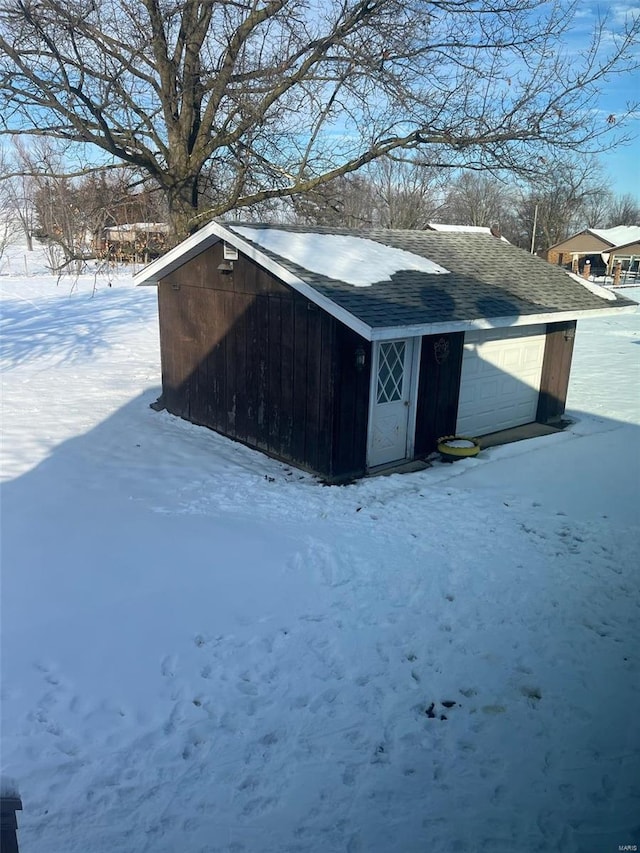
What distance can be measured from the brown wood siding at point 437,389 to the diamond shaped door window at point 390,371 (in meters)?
0.43

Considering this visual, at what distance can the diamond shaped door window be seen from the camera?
9.02 metres

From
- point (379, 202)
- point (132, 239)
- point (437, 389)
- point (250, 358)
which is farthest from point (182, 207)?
point (379, 202)

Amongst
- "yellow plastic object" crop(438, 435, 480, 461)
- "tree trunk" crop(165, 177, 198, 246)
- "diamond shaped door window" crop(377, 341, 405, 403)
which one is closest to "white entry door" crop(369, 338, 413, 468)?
"diamond shaped door window" crop(377, 341, 405, 403)

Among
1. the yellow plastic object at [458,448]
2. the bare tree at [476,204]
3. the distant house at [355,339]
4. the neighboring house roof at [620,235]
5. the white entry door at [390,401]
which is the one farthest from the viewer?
the bare tree at [476,204]

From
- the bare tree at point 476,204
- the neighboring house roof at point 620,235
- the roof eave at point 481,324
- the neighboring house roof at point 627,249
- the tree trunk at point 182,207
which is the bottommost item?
the roof eave at point 481,324

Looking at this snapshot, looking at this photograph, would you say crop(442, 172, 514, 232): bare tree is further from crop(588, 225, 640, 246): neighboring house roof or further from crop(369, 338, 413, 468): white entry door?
crop(369, 338, 413, 468): white entry door

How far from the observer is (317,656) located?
493cm

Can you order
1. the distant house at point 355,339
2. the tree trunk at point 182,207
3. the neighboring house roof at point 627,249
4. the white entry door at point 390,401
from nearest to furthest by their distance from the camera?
the distant house at point 355,339 < the white entry door at point 390,401 < the tree trunk at point 182,207 < the neighboring house roof at point 627,249

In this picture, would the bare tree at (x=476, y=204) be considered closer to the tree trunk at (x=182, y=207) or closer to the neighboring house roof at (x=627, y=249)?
the neighboring house roof at (x=627, y=249)

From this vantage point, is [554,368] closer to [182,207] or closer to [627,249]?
[182,207]

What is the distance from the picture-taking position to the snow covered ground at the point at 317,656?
354 cm

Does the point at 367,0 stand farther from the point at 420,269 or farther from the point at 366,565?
the point at 366,565

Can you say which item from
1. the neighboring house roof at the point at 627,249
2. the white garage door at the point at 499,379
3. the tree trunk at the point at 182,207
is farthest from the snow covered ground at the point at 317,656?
the neighboring house roof at the point at 627,249

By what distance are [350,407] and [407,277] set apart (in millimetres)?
2625
